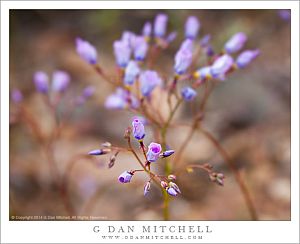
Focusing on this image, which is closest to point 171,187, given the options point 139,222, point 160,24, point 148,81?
point 148,81

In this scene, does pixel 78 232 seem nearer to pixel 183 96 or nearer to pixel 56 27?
pixel 183 96

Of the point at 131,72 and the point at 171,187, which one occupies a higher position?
the point at 131,72

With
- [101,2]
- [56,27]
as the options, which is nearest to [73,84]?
[56,27]

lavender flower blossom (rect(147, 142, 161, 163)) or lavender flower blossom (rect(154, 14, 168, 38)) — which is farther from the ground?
lavender flower blossom (rect(154, 14, 168, 38))

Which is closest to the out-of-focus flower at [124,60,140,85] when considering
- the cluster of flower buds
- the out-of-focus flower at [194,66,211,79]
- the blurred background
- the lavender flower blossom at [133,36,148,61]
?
the lavender flower blossom at [133,36,148,61]

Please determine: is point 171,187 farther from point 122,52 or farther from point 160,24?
point 160,24

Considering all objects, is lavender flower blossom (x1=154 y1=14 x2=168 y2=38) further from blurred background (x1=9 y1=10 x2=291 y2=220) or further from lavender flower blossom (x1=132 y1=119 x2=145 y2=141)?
lavender flower blossom (x1=132 y1=119 x2=145 y2=141)

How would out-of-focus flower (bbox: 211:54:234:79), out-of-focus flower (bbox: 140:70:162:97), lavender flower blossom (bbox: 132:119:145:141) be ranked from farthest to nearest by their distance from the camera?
out-of-focus flower (bbox: 211:54:234:79) → out-of-focus flower (bbox: 140:70:162:97) → lavender flower blossom (bbox: 132:119:145:141)
